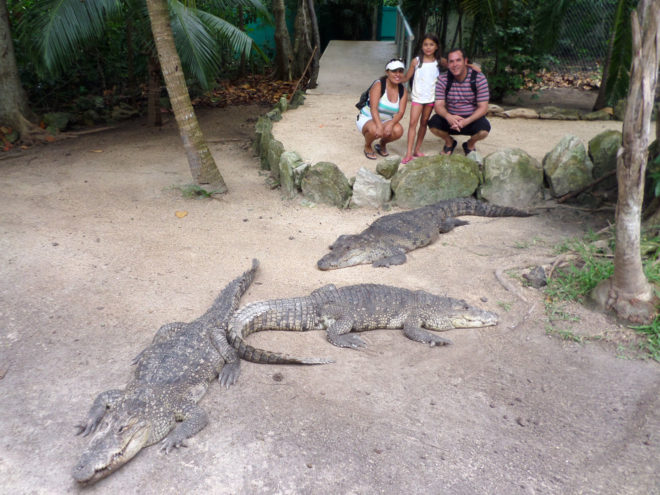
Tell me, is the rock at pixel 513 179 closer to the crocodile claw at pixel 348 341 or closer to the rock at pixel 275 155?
the rock at pixel 275 155

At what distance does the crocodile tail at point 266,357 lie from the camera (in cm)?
374

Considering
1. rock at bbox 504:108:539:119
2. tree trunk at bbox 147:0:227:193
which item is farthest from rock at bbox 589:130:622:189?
tree trunk at bbox 147:0:227:193

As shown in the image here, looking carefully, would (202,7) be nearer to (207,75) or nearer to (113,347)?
(207,75)

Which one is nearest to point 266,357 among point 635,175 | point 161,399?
point 161,399

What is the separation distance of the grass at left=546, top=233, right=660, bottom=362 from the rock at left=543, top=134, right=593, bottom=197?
4.67ft

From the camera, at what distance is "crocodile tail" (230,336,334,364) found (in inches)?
147

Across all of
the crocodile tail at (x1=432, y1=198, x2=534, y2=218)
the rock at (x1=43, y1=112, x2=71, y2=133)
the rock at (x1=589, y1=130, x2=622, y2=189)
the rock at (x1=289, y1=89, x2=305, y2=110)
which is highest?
the rock at (x1=589, y1=130, x2=622, y2=189)

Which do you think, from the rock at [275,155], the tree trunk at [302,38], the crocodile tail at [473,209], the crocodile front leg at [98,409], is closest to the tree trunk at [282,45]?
the tree trunk at [302,38]

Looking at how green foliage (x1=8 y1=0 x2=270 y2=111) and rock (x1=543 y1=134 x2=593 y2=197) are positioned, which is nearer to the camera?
rock (x1=543 y1=134 x2=593 y2=197)

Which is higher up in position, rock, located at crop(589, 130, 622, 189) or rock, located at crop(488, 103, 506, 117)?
rock, located at crop(589, 130, 622, 189)

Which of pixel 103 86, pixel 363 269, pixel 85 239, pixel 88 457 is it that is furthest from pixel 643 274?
pixel 103 86

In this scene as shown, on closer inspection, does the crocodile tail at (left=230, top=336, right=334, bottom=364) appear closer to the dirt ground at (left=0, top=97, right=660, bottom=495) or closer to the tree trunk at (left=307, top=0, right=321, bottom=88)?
the dirt ground at (left=0, top=97, right=660, bottom=495)

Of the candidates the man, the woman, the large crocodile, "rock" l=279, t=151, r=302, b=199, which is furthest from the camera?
"rock" l=279, t=151, r=302, b=199

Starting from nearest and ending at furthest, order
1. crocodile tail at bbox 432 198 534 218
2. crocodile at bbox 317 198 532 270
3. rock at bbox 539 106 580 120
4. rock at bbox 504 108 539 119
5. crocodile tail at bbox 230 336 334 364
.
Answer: crocodile tail at bbox 230 336 334 364
crocodile at bbox 317 198 532 270
crocodile tail at bbox 432 198 534 218
rock at bbox 539 106 580 120
rock at bbox 504 108 539 119
